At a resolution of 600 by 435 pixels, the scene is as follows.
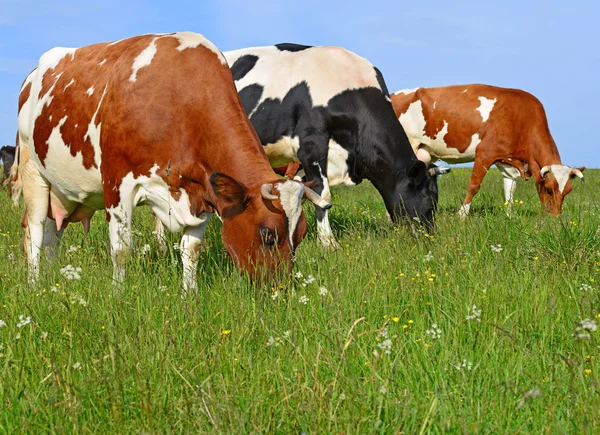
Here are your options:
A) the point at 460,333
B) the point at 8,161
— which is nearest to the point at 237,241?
the point at 460,333

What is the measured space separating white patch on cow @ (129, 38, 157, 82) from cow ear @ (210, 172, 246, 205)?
151 cm

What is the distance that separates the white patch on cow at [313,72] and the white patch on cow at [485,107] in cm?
601

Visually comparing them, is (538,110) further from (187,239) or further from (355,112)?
(187,239)

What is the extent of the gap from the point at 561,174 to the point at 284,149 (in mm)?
6817

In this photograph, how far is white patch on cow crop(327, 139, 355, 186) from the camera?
29.8 feet

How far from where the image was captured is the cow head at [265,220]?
186 inches

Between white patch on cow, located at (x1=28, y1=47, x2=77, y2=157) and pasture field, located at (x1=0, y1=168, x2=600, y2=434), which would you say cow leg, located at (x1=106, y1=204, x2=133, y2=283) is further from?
white patch on cow, located at (x1=28, y1=47, x2=77, y2=157)

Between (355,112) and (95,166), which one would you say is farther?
(355,112)

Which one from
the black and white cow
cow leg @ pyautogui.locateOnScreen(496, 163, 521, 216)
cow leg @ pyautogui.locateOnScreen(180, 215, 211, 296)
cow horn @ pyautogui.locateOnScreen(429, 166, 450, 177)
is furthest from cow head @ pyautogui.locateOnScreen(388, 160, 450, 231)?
cow leg @ pyautogui.locateOnScreen(496, 163, 521, 216)

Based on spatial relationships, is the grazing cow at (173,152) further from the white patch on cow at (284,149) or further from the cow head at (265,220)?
the white patch on cow at (284,149)

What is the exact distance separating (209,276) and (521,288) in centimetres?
265

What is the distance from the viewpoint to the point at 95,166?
5965mm

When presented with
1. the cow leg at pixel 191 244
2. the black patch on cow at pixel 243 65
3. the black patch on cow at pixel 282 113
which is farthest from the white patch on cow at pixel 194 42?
the black patch on cow at pixel 243 65

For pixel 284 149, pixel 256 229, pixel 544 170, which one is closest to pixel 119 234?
pixel 256 229
